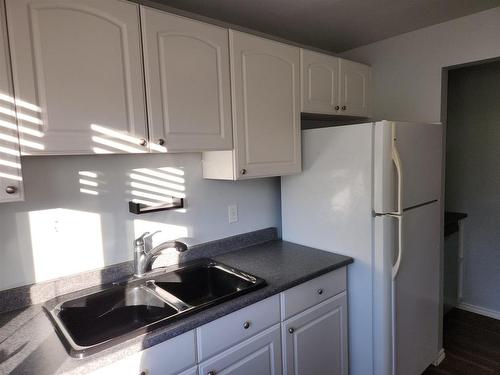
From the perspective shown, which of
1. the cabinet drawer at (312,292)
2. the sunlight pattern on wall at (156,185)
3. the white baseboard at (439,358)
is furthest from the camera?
the white baseboard at (439,358)

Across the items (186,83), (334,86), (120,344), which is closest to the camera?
(120,344)

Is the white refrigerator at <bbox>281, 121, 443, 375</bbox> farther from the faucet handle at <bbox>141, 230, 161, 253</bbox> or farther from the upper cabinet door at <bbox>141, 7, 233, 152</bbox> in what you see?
the faucet handle at <bbox>141, 230, 161, 253</bbox>

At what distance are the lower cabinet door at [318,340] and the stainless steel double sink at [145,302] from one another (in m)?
0.35

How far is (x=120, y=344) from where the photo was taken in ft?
3.65

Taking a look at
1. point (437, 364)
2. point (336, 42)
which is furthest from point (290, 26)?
point (437, 364)

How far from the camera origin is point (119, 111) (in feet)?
4.40

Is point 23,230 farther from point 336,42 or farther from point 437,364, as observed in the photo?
point 437,364

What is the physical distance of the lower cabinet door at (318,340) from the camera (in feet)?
5.42

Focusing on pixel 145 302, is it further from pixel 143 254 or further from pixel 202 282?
pixel 202 282

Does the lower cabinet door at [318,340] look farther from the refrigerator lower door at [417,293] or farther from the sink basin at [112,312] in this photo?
the sink basin at [112,312]

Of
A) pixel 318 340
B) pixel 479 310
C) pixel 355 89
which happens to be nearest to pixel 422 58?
pixel 355 89

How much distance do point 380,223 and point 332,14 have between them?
3.97 feet

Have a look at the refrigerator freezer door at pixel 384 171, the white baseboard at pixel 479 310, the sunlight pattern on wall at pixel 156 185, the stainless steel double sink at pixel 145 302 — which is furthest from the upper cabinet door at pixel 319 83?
the white baseboard at pixel 479 310

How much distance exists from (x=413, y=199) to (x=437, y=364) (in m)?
1.30
